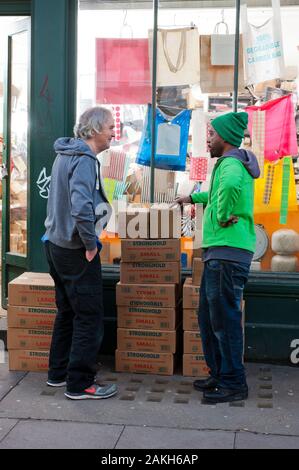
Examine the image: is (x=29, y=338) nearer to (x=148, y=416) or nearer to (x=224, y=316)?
(x=148, y=416)

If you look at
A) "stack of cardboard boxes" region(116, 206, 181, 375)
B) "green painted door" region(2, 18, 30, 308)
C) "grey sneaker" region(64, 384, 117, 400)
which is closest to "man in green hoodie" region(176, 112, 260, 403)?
"stack of cardboard boxes" region(116, 206, 181, 375)

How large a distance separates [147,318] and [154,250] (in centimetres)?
48

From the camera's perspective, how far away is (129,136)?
6.27m

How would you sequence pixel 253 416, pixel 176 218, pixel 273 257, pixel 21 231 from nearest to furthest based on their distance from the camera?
pixel 253 416
pixel 176 218
pixel 273 257
pixel 21 231

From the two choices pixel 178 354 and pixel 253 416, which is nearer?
pixel 253 416

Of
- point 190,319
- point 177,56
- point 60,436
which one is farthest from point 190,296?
point 177,56

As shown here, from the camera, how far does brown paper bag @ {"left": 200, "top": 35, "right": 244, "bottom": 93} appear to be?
6141 millimetres

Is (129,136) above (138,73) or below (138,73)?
below

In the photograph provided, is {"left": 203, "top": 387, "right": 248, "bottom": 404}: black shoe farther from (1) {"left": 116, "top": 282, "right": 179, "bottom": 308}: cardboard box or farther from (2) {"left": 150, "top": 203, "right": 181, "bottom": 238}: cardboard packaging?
(2) {"left": 150, "top": 203, "right": 181, "bottom": 238}: cardboard packaging

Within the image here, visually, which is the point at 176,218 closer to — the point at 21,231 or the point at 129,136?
the point at 129,136

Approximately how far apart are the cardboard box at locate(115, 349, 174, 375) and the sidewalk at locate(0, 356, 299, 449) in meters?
0.06
